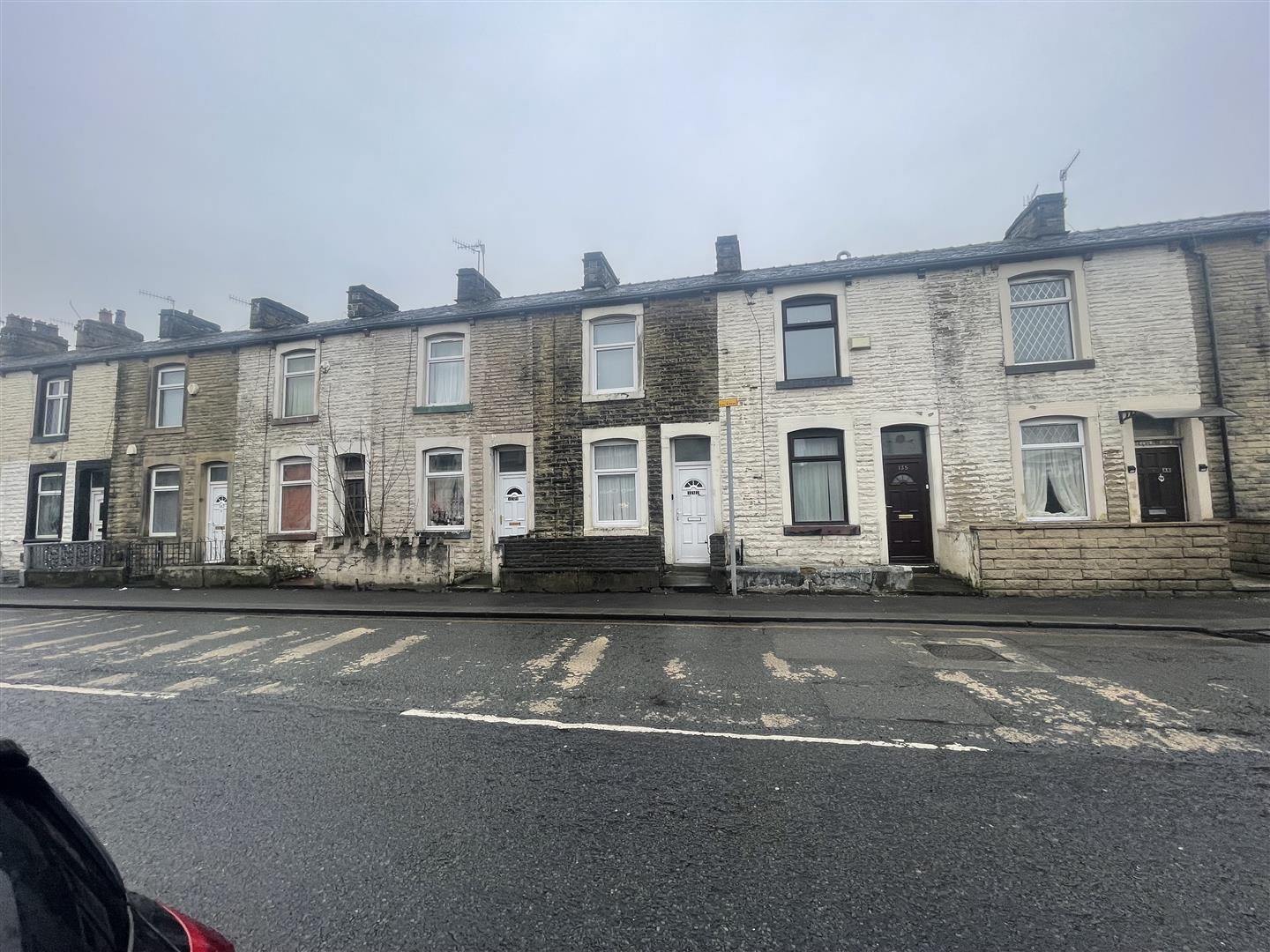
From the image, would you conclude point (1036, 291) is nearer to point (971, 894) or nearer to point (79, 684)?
point (971, 894)

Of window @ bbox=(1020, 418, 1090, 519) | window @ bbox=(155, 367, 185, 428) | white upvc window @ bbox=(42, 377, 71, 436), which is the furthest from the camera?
white upvc window @ bbox=(42, 377, 71, 436)

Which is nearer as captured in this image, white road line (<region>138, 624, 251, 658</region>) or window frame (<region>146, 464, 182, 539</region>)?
white road line (<region>138, 624, 251, 658</region>)

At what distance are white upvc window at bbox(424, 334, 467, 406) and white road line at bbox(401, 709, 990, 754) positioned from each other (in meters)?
11.5

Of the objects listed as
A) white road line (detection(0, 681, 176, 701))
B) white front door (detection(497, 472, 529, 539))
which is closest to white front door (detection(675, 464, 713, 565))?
white front door (detection(497, 472, 529, 539))

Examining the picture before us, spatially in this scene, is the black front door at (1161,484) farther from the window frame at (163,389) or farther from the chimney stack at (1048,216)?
the window frame at (163,389)

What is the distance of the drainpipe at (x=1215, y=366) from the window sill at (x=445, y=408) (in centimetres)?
1615

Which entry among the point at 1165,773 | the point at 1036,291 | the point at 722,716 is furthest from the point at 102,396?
the point at 1036,291

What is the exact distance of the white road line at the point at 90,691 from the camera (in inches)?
211

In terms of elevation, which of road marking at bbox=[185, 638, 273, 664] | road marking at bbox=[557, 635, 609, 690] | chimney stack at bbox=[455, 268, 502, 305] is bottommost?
road marking at bbox=[557, 635, 609, 690]

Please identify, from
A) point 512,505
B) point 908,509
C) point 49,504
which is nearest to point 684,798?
point 908,509

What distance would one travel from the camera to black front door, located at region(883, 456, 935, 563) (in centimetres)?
1225

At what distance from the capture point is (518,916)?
2396 millimetres

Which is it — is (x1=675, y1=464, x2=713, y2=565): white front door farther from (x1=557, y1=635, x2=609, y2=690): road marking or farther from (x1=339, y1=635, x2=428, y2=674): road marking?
(x1=339, y1=635, x2=428, y2=674): road marking

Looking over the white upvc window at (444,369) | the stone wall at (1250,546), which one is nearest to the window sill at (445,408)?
the white upvc window at (444,369)
